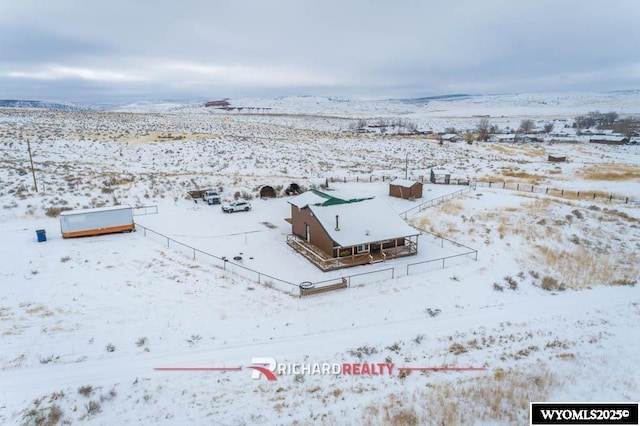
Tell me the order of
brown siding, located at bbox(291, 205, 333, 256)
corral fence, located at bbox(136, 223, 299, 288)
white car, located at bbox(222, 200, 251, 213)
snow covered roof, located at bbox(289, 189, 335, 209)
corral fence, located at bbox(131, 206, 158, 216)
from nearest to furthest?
corral fence, located at bbox(136, 223, 299, 288), brown siding, located at bbox(291, 205, 333, 256), snow covered roof, located at bbox(289, 189, 335, 209), corral fence, located at bbox(131, 206, 158, 216), white car, located at bbox(222, 200, 251, 213)

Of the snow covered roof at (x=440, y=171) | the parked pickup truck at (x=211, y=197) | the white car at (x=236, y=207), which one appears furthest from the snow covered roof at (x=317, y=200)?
the snow covered roof at (x=440, y=171)

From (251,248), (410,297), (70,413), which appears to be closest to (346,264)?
(410,297)

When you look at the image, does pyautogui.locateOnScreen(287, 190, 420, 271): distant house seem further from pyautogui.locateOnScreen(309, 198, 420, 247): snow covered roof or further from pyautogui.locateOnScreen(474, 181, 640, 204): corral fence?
pyautogui.locateOnScreen(474, 181, 640, 204): corral fence

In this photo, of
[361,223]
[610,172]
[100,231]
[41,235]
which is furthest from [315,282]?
[610,172]

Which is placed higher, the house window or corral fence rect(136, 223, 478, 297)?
the house window

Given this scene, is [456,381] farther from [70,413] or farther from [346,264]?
[70,413]

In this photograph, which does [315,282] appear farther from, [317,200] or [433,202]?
[433,202]

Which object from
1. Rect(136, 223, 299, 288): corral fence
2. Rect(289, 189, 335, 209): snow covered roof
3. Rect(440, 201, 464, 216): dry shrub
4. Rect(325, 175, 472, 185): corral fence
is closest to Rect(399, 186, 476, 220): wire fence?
Rect(440, 201, 464, 216): dry shrub
